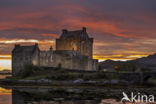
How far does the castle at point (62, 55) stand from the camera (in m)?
56.0

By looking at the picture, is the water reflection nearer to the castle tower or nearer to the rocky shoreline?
the rocky shoreline

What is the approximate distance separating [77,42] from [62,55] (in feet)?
37.2

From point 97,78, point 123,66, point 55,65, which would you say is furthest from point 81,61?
point 123,66

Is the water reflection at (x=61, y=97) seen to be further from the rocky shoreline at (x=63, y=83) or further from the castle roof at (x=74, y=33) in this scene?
the castle roof at (x=74, y=33)

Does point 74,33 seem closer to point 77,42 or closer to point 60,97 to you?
point 77,42

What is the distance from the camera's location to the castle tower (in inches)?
2803

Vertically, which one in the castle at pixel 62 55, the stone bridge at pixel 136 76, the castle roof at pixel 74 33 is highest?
the castle roof at pixel 74 33

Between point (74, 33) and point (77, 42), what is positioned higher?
point (74, 33)

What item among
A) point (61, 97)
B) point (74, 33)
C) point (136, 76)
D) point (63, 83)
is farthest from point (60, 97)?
point (74, 33)

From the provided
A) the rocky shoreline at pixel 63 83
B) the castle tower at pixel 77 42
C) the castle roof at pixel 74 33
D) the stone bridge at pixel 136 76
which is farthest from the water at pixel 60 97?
the castle roof at pixel 74 33

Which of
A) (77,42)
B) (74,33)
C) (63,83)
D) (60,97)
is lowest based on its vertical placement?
(60,97)

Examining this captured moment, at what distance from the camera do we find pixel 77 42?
7125 cm

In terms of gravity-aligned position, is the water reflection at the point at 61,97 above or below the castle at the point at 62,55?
below

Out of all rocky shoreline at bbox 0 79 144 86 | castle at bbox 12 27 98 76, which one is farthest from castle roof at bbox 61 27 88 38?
rocky shoreline at bbox 0 79 144 86
